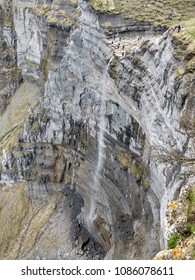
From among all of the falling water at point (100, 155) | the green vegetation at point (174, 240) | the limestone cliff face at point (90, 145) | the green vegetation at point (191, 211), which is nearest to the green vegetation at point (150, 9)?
the limestone cliff face at point (90, 145)

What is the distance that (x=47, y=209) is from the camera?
42656mm

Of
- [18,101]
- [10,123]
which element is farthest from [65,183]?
[18,101]

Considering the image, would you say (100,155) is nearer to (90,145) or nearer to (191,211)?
(90,145)

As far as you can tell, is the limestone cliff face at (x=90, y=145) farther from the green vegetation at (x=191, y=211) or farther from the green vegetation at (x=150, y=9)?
the green vegetation at (x=150, y=9)

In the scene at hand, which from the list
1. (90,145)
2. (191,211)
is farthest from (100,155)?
(191,211)

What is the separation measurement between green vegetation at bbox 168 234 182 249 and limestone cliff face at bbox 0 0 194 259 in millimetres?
2808

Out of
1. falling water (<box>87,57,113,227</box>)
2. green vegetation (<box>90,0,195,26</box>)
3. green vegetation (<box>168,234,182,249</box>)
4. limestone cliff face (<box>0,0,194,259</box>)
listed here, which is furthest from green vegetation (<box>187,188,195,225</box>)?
green vegetation (<box>90,0,195,26</box>)

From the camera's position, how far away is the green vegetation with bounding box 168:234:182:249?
12.3 m

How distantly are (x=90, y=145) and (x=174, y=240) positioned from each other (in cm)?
2485

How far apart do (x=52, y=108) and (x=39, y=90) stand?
16.1 meters

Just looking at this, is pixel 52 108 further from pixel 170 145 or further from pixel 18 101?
pixel 170 145

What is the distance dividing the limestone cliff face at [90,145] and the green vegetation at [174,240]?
9.21 feet

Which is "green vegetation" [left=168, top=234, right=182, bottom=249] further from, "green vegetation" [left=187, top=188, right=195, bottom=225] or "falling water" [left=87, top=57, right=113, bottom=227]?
"falling water" [left=87, top=57, right=113, bottom=227]

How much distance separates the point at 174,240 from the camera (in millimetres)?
12352
